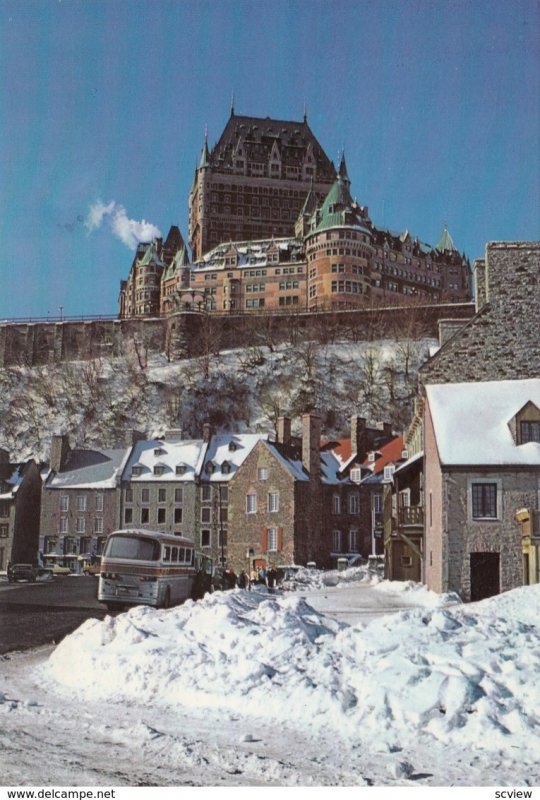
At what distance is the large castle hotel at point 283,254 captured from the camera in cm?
2212

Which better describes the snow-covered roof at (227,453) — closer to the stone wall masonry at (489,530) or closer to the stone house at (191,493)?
the stone house at (191,493)

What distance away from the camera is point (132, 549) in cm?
1254

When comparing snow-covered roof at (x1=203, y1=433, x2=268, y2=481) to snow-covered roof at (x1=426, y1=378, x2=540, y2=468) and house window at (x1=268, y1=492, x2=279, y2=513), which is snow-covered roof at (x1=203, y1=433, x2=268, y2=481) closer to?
house window at (x1=268, y1=492, x2=279, y2=513)

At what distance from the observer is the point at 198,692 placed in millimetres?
7625

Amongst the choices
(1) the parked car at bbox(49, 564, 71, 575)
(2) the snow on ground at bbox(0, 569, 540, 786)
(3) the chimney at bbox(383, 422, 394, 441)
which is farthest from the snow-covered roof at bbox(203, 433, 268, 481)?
(2) the snow on ground at bbox(0, 569, 540, 786)

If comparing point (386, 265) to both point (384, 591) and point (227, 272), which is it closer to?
point (227, 272)

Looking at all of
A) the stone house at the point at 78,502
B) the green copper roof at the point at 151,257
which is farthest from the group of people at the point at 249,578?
the green copper roof at the point at 151,257

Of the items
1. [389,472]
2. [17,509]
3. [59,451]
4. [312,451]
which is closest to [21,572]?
[17,509]

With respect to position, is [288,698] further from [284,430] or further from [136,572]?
[284,430]

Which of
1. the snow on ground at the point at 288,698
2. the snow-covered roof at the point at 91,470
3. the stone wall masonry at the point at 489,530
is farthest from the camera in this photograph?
the snow-covered roof at the point at 91,470

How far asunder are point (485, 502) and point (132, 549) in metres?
5.32

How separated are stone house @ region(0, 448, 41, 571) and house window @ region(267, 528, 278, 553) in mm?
4509

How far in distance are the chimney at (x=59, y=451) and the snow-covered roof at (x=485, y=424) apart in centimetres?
838

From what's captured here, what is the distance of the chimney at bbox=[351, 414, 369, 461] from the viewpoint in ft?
51.1
